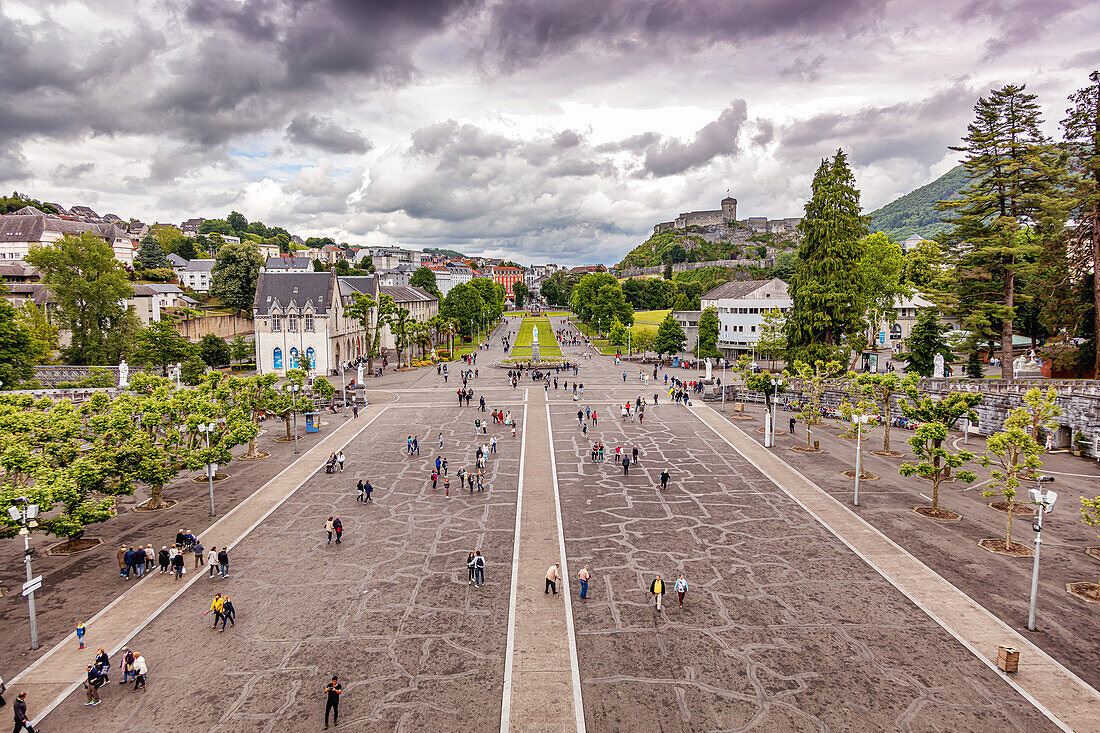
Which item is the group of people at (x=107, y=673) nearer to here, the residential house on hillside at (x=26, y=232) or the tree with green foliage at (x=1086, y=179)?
the tree with green foliage at (x=1086, y=179)

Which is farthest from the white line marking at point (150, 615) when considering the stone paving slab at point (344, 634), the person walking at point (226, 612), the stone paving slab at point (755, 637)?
the stone paving slab at point (755, 637)

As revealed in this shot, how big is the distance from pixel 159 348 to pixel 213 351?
829cm

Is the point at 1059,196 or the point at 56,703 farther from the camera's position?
the point at 1059,196

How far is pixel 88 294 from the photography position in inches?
2192

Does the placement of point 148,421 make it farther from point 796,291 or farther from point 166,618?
point 796,291

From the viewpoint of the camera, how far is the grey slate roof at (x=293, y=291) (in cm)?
6675

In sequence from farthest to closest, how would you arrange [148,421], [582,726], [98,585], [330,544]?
[148,421]
[330,544]
[98,585]
[582,726]

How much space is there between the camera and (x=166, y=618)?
1639 centimetres

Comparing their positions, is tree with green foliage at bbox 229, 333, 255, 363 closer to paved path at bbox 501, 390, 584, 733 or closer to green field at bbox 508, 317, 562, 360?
green field at bbox 508, 317, 562, 360

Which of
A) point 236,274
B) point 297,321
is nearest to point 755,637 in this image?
point 297,321

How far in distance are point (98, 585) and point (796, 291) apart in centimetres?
4727

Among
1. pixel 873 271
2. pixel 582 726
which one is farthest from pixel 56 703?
pixel 873 271

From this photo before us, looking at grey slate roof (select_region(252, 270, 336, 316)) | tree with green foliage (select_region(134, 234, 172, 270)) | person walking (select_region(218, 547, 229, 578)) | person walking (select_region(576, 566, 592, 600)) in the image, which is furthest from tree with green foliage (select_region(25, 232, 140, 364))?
person walking (select_region(576, 566, 592, 600))

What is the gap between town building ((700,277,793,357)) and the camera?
245 feet
